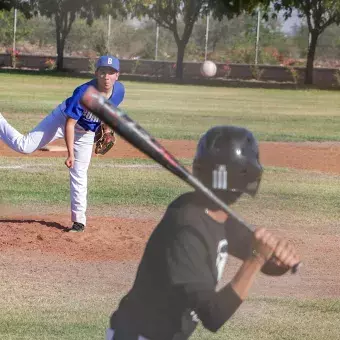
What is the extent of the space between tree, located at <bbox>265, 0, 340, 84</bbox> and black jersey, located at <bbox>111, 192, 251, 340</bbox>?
52367 mm

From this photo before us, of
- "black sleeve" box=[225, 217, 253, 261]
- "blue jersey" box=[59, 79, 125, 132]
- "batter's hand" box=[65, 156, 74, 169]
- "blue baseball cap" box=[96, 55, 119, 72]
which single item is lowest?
"batter's hand" box=[65, 156, 74, 169]

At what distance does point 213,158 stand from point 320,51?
87.3 metres

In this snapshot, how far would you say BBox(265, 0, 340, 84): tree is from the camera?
55875mm

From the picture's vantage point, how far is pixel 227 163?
384 cm

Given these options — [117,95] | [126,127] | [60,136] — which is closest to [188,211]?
[126,127]

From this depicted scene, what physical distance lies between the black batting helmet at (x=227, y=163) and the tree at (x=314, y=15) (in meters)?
52.3

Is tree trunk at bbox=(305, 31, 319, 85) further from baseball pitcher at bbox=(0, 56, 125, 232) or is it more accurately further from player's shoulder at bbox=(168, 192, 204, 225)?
player's shoulder at bbox=(168, 192, 204, 225)

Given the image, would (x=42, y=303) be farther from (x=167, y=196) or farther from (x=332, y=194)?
(x=332, y=194)

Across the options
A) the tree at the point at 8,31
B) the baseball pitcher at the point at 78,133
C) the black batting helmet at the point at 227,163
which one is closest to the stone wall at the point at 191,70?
the tree at the point at 8,31

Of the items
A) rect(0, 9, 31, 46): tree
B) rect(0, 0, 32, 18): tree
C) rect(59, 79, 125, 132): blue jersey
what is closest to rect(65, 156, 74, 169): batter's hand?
rect(59, 79, 125, 132): blue jersey

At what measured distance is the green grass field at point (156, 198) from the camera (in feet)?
23.9

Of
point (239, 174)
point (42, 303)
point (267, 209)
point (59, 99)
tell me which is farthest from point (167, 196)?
point (59, 99)

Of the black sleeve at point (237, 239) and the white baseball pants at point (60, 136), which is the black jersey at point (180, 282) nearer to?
the black sleeve at point (237, 239)

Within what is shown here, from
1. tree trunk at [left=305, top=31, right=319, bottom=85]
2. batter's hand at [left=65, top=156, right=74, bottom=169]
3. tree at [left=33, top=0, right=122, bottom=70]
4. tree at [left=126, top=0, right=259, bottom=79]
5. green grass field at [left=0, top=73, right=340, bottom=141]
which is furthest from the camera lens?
tree at [left=33, top=0, right=122, bottom=70]
